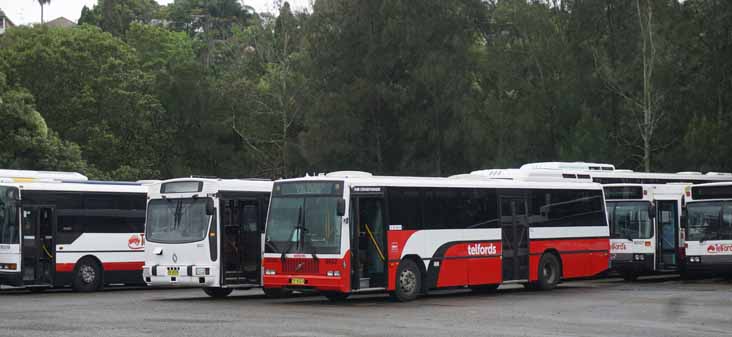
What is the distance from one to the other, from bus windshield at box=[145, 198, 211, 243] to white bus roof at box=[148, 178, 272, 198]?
8.2 inches

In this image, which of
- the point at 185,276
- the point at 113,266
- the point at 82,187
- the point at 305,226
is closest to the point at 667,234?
the point at 305,226

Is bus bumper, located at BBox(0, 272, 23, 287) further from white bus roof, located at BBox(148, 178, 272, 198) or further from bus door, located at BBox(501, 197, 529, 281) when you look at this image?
bus door, located at BBox(501, 197, 529, 281)

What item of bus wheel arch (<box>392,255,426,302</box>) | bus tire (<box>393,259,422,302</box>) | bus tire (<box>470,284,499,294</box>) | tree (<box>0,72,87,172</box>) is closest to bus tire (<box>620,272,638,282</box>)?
bus tire (<box>470,284,499,294</box>)

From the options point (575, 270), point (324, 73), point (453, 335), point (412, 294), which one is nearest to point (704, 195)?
point (575, 270)

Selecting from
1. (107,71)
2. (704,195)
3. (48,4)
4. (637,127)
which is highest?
(48,4)

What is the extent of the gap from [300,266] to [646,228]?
44.1ft

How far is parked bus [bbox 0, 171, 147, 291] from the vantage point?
2897cm

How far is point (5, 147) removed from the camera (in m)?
51.8

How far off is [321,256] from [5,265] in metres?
9.06

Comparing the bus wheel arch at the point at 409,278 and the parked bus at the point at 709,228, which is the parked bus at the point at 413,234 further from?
the parked bus at the point at 709,228

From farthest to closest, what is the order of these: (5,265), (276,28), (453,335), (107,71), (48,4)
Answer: (48,4), (276,28), (107,71), (5,265), (453,335)

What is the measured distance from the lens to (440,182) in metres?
26.6

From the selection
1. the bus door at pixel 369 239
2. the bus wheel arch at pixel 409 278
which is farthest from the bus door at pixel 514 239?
the bus door at pixel 369 239

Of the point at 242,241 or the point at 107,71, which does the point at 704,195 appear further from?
the point at 107,71
